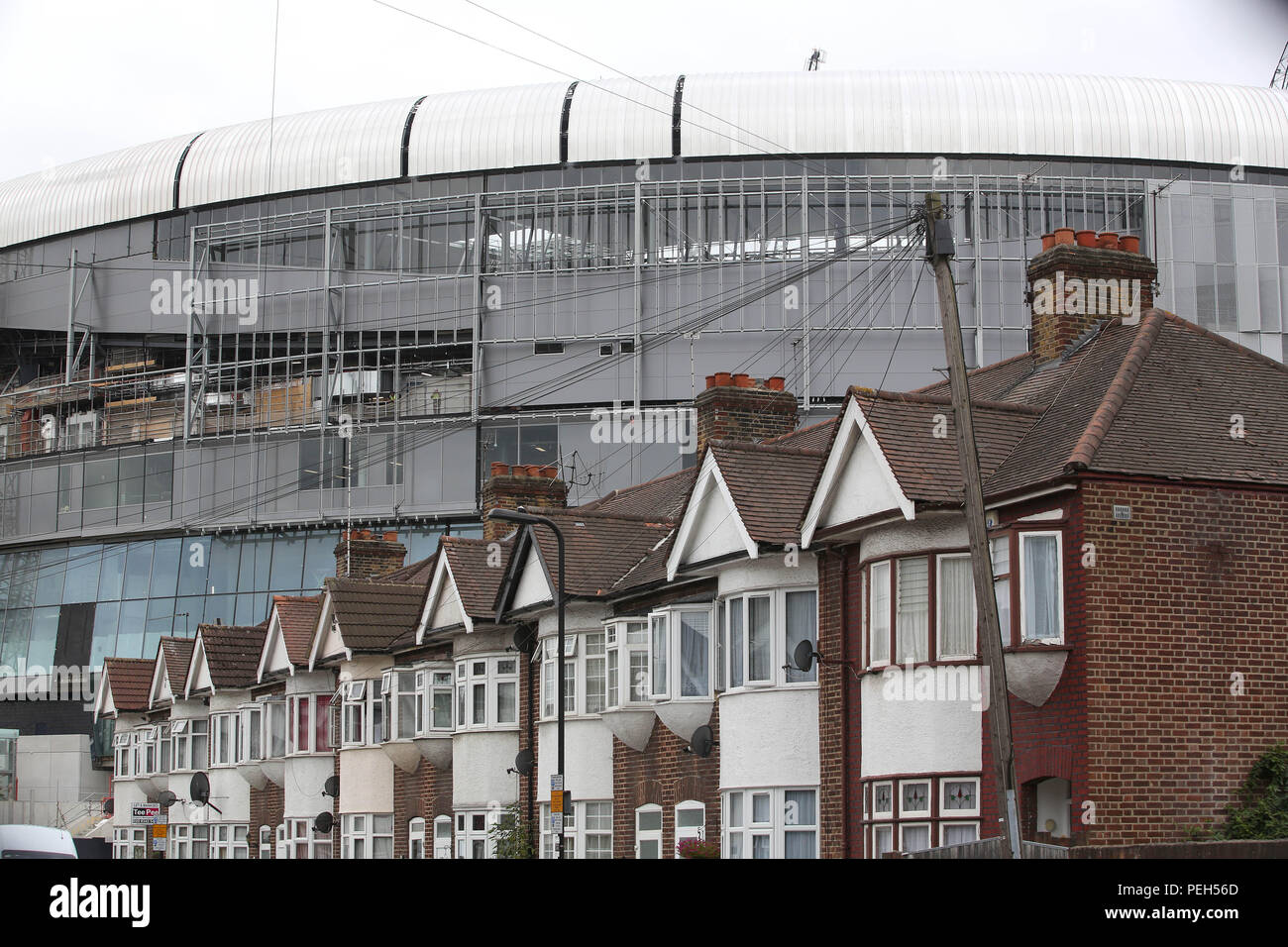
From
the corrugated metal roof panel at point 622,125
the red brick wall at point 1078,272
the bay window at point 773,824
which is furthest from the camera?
the corrugated metal roof panel at point 622,125

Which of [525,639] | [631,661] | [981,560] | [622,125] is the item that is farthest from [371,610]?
[622,125]

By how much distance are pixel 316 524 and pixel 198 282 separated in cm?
1189

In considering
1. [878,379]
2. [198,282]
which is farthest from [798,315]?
[198,282]

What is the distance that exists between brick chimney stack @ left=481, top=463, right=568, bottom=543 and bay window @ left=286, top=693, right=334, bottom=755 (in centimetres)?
705

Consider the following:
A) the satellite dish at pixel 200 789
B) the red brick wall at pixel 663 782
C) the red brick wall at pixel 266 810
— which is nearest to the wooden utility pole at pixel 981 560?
the red brick wall at pixel 663 782

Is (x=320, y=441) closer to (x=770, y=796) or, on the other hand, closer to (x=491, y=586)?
(x=491, y=586)

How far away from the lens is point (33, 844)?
1934 cm

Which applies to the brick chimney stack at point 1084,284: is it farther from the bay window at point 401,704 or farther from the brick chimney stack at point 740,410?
the bay window at point 401,704

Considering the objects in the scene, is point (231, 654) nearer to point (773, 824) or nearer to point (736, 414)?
point (736, 414)

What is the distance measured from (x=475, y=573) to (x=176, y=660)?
23288mm

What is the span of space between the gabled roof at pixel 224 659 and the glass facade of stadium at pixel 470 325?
15152 mm

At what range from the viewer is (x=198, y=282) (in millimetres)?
72500

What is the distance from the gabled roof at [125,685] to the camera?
2394 inches

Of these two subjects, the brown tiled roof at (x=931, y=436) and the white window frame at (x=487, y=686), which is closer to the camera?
the brown tiled roof at (x=931, y=436)
